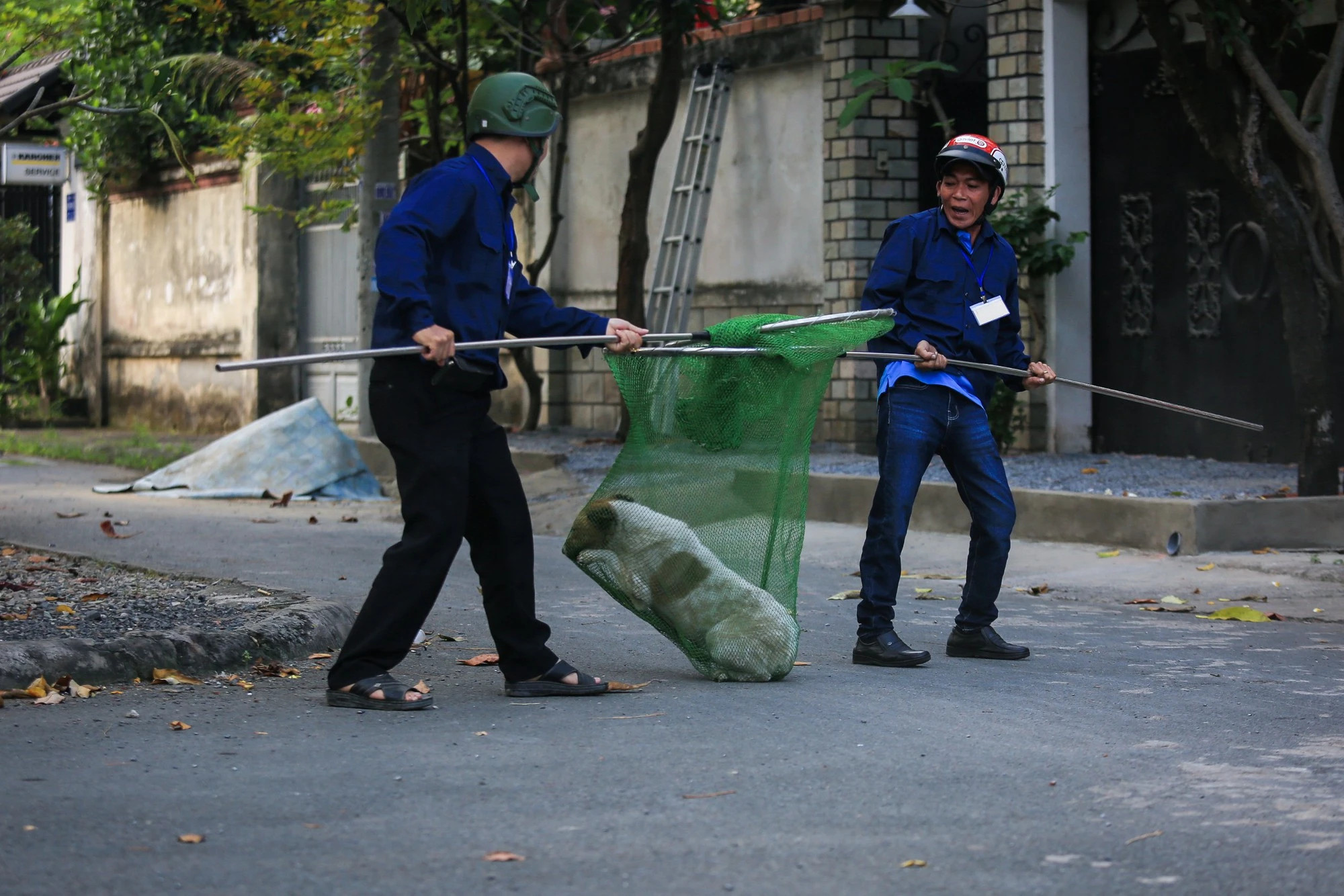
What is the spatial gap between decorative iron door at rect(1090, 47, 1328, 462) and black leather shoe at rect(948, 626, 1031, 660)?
5942 millimetres

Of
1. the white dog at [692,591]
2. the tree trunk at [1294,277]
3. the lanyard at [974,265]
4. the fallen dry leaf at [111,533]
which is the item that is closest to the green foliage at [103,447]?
the fallen dry leaf at [111,533]

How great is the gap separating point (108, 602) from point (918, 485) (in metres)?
3.14

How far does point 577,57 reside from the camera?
15.0m

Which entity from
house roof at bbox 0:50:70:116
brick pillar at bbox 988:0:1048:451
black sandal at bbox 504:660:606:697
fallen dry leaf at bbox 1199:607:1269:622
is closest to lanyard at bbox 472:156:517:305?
black sandal at bbox 504:660:606:697

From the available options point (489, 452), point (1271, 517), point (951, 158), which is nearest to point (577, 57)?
point (1271, 517)

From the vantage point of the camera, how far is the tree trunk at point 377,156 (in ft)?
46.4

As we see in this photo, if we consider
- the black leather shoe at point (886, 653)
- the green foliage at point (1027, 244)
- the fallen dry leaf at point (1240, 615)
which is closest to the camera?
the black leather shoe at point (886, 653)

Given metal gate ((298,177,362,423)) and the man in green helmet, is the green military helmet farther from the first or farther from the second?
metal gate ((298,177,362,423))

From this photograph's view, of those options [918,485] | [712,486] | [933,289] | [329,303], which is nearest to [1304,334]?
[933,289]

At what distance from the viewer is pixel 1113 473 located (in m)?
11.2

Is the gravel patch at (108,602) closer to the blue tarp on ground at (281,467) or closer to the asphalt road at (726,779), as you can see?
the asphalt road at (726,779)

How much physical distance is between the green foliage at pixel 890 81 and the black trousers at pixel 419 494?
7502mm

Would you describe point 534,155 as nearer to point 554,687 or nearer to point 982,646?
point 554,687

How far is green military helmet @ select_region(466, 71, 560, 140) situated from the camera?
537 cm
